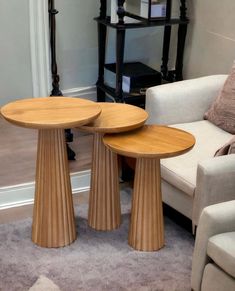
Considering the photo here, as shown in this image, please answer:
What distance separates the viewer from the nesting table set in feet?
7.02

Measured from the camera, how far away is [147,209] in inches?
88.4

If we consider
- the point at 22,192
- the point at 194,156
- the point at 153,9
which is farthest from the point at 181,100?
the point at 22,192

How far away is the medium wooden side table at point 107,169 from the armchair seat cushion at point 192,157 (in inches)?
9.5

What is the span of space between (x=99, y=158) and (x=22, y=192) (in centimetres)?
64

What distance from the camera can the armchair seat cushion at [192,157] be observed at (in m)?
2.25

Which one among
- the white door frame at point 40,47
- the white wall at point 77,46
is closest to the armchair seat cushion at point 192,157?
the white wall at point 77,46

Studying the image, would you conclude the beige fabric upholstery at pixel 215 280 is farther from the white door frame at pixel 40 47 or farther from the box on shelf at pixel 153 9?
the white door frame at pixel 40 47

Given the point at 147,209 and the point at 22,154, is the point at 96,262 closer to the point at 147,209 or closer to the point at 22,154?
the point at 147,209

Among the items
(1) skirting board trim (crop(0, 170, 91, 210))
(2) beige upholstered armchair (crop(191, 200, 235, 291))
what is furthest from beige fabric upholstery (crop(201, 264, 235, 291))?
(1) skirting board trim (crop(0, 170, 91, 210))

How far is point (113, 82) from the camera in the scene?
3.50 metres

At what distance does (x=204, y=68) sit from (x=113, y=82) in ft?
2.08

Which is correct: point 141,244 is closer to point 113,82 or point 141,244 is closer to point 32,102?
point 32,102

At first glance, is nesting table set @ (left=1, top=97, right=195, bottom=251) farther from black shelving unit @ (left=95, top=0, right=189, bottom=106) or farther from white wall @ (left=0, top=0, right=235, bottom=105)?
white wall @ (left=0, top=0, right=235, bottom=105)

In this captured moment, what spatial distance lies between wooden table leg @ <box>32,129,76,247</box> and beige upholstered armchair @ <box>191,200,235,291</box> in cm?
69
